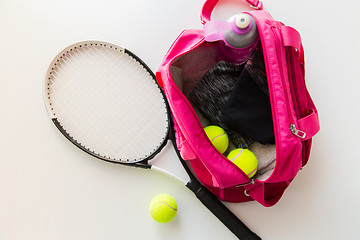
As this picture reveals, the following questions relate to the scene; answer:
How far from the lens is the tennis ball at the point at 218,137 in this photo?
85 cm

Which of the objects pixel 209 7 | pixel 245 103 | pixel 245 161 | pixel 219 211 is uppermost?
pixel 209 7

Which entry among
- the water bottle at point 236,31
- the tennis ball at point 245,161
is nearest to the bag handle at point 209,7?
the water bottle at point 236,31

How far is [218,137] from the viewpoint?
2.79ft

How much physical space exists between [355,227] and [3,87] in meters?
1.26

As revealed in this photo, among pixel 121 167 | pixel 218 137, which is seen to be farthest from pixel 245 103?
pixel 121 167

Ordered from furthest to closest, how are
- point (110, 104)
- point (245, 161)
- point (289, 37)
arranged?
1. point (110, 104)
2. point (245, 161)
3. point (289, 37)

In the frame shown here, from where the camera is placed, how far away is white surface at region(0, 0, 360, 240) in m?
0.94

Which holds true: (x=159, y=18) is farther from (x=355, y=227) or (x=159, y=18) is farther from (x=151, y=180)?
(x=355, y=227)

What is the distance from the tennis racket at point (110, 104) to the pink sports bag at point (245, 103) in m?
0.10

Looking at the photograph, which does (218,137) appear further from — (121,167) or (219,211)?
(121,167)

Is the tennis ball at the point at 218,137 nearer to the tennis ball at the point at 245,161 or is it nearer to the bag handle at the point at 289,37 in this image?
the tennis ball at the point at 245,161

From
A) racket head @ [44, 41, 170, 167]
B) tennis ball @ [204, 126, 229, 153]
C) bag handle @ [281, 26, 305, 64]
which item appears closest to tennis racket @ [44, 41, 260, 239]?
A: racket head @ [44, 41, 170, 167]

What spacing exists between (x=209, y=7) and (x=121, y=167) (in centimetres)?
60

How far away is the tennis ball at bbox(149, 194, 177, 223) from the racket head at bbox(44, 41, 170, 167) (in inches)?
5.8
